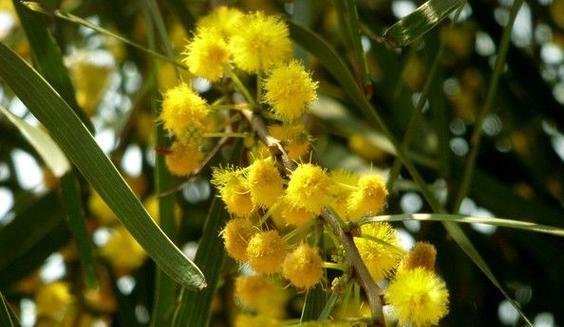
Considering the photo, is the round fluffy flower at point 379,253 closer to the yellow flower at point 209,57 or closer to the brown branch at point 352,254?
the brown branch at point 352,254

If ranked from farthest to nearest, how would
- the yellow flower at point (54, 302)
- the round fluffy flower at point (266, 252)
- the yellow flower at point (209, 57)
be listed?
the yellow flower at point (54, 302), the yellow flower at point (209, 57), the round fluffy flower at point (266, 252)

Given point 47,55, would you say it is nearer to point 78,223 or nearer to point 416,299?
point 78,223

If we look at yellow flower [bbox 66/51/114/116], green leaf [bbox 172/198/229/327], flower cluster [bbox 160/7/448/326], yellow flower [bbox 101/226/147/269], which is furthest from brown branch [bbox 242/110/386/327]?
yellow flower [bbox 66/51/114/116]

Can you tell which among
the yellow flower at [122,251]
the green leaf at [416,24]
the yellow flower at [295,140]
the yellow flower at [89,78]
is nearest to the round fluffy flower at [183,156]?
the yellow flower at [295,140]

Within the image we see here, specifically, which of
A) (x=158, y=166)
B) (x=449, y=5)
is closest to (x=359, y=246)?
(x=449, y=5)

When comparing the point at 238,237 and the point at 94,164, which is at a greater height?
the point at 94,164

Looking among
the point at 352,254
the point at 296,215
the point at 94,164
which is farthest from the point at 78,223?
the point at 352,254
